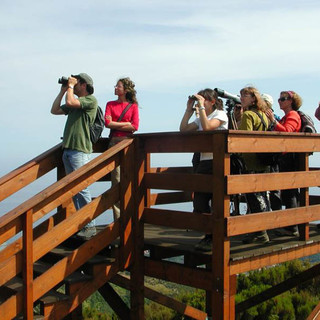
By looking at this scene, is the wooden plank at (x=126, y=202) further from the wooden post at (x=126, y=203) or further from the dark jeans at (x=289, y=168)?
the dark jeans at (x=289, y=168)

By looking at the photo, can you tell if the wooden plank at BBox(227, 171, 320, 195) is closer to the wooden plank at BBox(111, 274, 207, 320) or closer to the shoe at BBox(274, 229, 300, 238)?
the shoe at BBox(274, 229, 300, 238)

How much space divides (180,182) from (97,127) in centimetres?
126

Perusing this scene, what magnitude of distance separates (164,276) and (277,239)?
4.50 feet

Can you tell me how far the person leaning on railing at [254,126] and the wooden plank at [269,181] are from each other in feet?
0.91

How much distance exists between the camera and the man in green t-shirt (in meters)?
6.37

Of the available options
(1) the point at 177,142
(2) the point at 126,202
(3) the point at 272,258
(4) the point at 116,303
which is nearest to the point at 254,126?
(1) the point at 177,142

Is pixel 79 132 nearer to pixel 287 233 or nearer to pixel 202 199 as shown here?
pixel 202 199

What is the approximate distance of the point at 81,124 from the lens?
644cm

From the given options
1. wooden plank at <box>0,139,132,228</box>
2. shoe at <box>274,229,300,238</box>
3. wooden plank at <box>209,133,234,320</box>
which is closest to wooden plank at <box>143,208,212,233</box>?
wooden plank at <box>209,133,234,320</box>

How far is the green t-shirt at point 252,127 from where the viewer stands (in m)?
6.02

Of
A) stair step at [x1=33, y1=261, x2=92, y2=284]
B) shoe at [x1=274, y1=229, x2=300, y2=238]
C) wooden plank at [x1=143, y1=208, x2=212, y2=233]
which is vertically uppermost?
wooden plank at [x1=143, y1=208, x2=212, y2=233]

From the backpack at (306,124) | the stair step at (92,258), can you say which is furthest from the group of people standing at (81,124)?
the backpack at (306,124)

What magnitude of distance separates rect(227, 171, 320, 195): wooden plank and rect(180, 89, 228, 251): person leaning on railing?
43 centimetres

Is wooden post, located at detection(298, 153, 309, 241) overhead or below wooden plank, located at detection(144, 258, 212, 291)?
overhead
